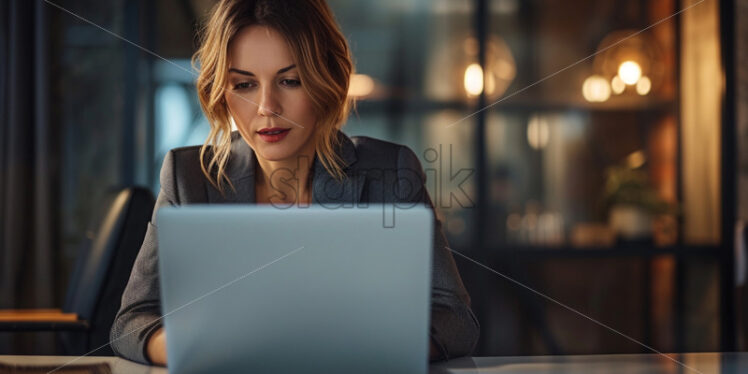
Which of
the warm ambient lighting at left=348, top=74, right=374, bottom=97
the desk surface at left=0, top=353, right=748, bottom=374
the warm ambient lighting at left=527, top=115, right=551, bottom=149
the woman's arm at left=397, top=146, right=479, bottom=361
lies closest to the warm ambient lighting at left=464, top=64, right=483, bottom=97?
the warm ambient lighting at left=527, top=115, right=551, bottom=149

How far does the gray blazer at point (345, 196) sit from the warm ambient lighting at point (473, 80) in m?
1.04

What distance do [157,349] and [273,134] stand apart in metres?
0.62

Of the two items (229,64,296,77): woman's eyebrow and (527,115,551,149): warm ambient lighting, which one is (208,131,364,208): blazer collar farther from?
(527,115,551,149): warm ambient lighting

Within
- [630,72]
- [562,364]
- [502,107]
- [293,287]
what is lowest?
[562,364]

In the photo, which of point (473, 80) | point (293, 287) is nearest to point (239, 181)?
point (293, 287)

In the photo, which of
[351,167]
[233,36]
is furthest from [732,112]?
[233,36]

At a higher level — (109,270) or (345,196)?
(345,196)

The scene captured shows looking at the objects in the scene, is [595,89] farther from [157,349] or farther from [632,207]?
[157,349]

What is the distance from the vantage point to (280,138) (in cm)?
140

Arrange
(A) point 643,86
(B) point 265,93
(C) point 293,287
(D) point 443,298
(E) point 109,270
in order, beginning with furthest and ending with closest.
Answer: (A) point 643,86 < (E) point 109,270 < (B) point 265,93 < (D) point 443,298 < (C) point 293,287

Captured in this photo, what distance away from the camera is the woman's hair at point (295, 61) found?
133 cm

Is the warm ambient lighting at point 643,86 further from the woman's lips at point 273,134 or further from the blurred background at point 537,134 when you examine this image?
the woman's lips at point 273,134

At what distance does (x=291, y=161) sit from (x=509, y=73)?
4.34 ft

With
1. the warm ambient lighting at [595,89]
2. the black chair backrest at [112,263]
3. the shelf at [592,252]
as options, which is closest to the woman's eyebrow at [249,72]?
the black chair backrest at [112,263]
